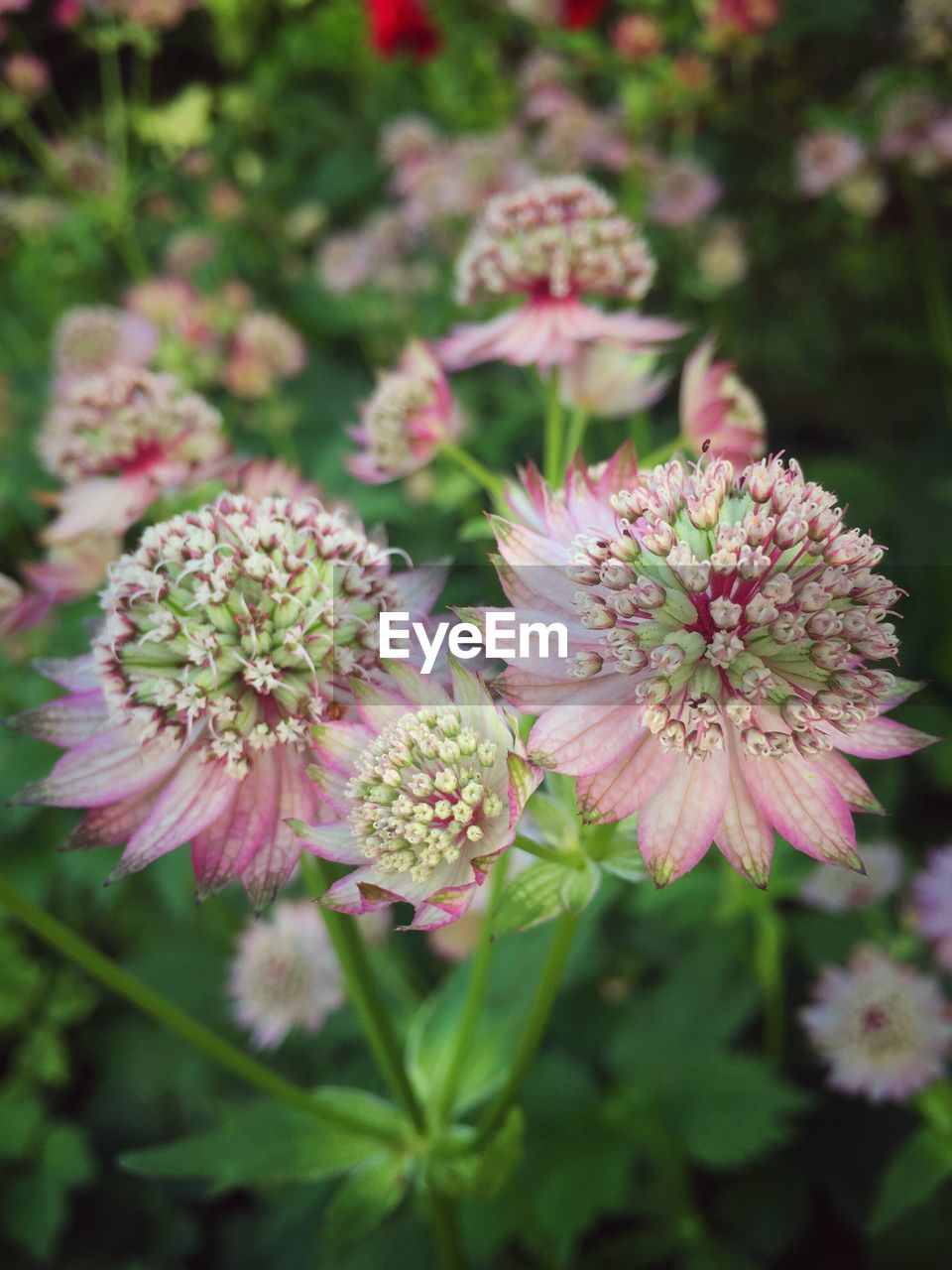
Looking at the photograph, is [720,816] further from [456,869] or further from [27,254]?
[27,254]

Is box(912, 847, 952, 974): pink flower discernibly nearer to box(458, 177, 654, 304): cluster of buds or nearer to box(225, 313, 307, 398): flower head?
box(458, 177, 654, 304): cluster of buds

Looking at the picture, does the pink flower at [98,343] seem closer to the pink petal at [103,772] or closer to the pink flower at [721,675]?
the pink petal at [103,772]

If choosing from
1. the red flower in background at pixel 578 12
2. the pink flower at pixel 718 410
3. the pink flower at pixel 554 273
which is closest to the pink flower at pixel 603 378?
the pink flower at pixel 554 273

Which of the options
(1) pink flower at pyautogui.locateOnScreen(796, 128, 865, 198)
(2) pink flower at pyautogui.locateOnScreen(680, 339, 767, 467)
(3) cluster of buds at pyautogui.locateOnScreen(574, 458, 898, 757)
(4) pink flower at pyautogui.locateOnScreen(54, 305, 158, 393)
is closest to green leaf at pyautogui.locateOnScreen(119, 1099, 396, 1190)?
(3) cluster of buds at pyautogui.locateOnScreen(574, 458, 898, 757)

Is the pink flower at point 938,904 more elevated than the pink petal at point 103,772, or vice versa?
the pink petal at point 103,772

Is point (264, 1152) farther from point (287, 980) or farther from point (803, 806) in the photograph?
point (803, 806)
